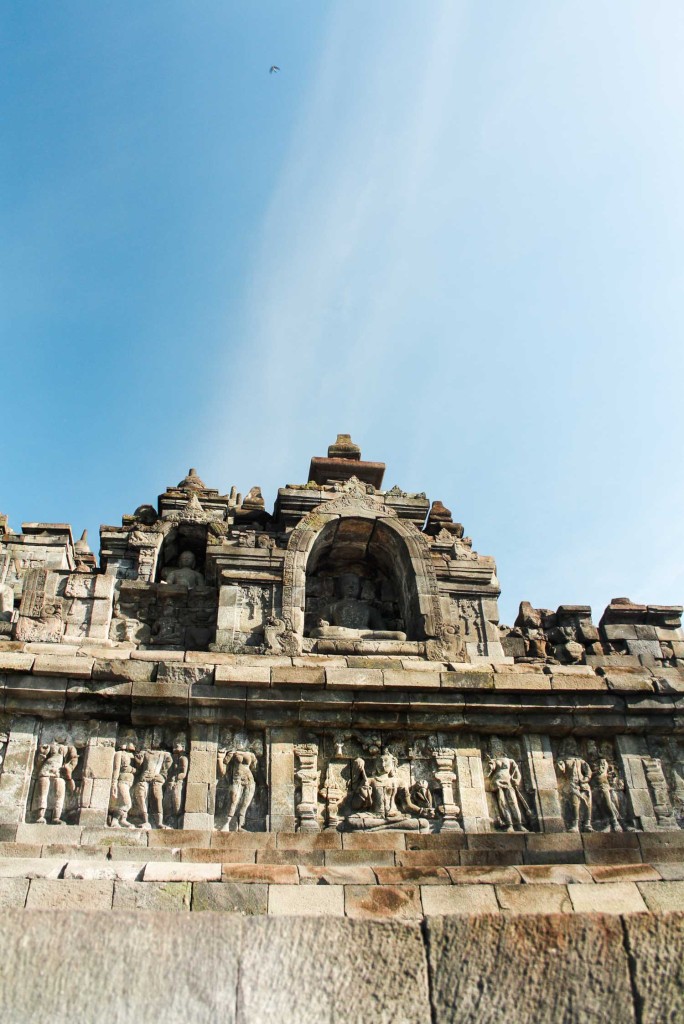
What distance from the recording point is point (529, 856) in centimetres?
1015

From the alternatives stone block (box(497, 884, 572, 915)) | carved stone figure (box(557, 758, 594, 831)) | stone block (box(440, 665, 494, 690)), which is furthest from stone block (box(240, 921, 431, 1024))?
carved stone figure (box(557, 758, 594, 831))

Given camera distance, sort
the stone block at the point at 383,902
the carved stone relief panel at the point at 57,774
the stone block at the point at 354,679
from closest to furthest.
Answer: the stone block at the point at 383,902 < the carved stone relief panel at the point at 57,774 < the stone block at the point at 354,679

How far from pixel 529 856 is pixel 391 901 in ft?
11.0

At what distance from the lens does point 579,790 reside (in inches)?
441

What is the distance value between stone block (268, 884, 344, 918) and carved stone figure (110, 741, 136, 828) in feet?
9.75

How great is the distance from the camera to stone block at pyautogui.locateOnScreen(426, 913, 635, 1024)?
21.1 ft

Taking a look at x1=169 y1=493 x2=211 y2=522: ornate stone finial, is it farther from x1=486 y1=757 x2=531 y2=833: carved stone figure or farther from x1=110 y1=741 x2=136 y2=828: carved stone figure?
x1=486 y1=757 x2=531 y2=833: carved stone figure

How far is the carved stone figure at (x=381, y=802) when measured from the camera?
10516mm

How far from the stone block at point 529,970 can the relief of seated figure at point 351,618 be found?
5.77m

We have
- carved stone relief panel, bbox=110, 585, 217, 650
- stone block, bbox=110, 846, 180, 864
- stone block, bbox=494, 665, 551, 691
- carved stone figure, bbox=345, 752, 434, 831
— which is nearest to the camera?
stone block, bbox=110, 846, 180, 864

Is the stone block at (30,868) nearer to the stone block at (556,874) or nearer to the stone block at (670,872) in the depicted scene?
the stone block at (556,874)

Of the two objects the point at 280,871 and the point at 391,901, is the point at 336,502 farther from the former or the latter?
the point at 391,901

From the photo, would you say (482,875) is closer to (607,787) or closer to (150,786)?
(607,787)

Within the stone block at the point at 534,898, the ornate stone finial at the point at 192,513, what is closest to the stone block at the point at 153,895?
the stone block at the point at 534,898
